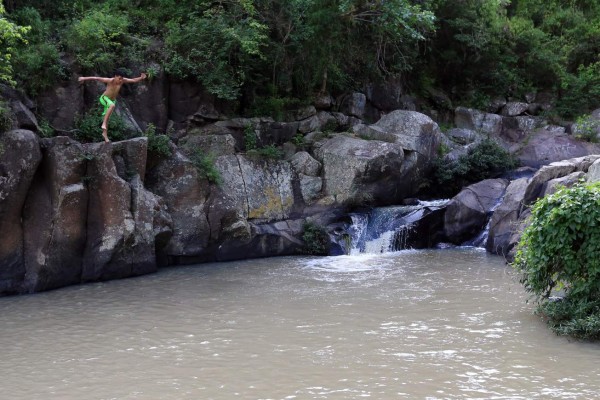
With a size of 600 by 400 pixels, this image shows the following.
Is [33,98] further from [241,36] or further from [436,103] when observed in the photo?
[436,103]

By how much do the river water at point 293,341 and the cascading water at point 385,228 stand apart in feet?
9.80

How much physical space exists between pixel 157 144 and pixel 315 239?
4723 mm

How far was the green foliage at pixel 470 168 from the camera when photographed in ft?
64.2

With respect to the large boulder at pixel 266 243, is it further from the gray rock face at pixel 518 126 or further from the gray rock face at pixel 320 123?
the gray rock face at pixel 518 126

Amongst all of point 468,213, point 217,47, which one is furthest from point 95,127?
point 468,213

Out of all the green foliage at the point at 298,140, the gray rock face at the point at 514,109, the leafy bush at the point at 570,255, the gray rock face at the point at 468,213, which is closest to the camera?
the leafy bush at the point at 570,255

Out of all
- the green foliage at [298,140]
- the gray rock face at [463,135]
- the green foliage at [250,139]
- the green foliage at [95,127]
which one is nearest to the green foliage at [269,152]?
the green foliage at [250,139]

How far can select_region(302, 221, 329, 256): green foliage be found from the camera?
16547 millimetres

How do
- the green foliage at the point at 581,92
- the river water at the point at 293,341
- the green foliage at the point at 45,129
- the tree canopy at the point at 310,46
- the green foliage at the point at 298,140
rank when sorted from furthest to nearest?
the green foliage at the point at 581,92
the green foliage at the point at 298,140
the tree canopy at the point at 310,46
the green foliage at the point at 45,129
the river water at the point at 293,341

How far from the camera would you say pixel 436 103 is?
25.2 m

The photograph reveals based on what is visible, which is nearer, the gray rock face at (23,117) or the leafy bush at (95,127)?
the gray rock face at (23,117)

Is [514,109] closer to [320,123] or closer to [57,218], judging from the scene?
[320,123]

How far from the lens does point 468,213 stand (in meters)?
17.1

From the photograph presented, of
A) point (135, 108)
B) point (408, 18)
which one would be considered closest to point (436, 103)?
point (408, 18)
